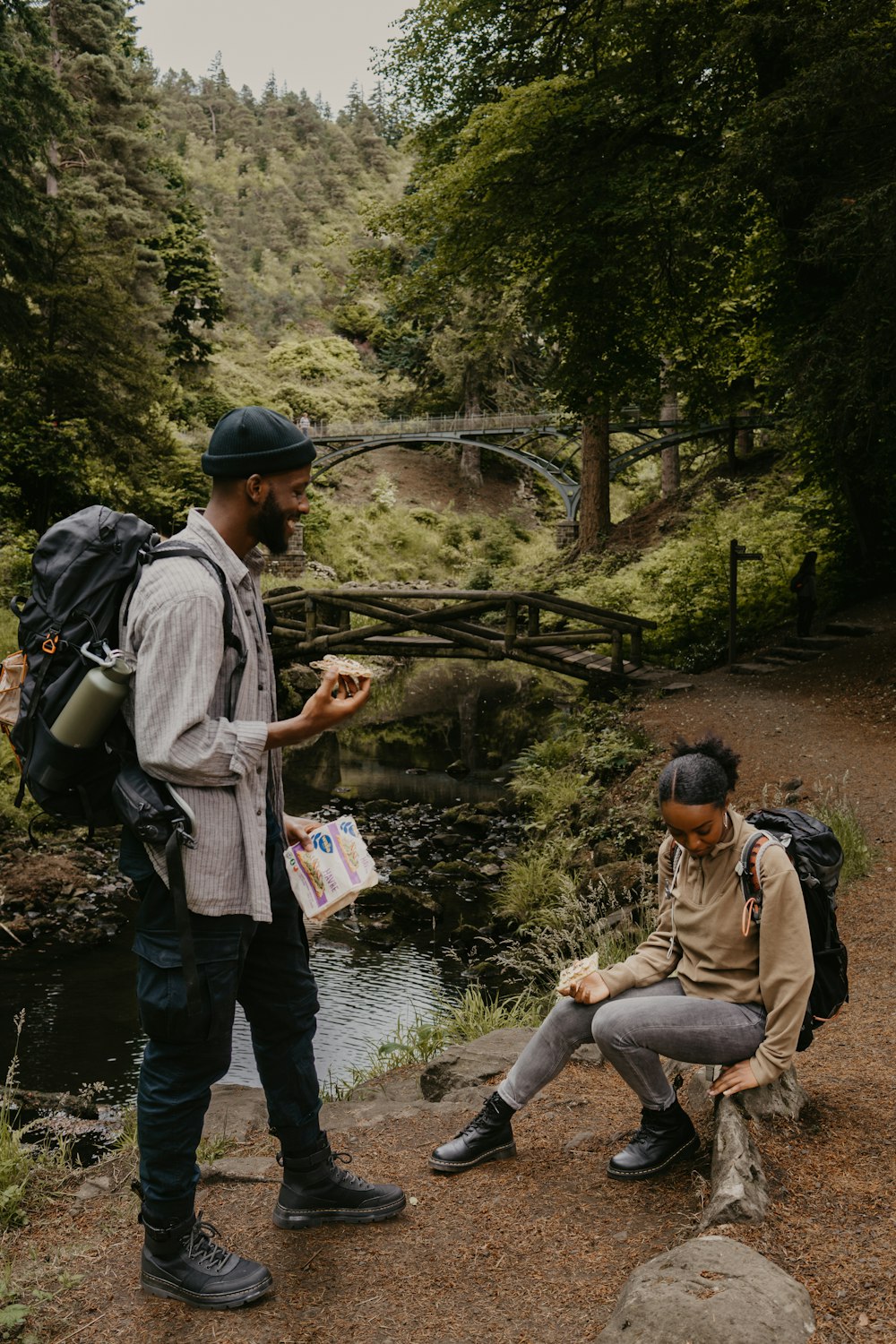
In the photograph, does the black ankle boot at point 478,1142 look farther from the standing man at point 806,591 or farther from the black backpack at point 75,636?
the standing man at point 806,591

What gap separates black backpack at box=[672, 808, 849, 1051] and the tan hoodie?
3 centimetres

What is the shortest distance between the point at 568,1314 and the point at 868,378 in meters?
7.53

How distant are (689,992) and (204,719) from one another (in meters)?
1.48

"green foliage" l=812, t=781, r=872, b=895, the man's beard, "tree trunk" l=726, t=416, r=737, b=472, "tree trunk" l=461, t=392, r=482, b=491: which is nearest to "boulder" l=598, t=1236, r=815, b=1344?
the man's beard

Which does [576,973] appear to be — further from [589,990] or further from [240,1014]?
[240,1014]

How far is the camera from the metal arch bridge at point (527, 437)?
69.2ft

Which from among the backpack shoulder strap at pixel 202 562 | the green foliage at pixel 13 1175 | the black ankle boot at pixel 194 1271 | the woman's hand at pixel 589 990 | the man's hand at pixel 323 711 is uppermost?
the backpack shoulder strap at pixel 202 562

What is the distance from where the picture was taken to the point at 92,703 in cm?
212

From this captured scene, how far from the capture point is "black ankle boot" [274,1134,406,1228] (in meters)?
2.67

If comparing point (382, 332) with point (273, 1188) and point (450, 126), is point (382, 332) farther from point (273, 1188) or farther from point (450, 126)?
point (273, 1188)

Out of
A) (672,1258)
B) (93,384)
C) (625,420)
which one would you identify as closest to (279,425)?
(672,1258)

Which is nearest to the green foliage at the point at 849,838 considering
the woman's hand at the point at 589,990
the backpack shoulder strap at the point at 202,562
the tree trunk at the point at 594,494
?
the woman's hand at the point at 589,990

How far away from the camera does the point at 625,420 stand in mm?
20969

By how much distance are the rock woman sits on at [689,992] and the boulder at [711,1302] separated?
0.54 metres
